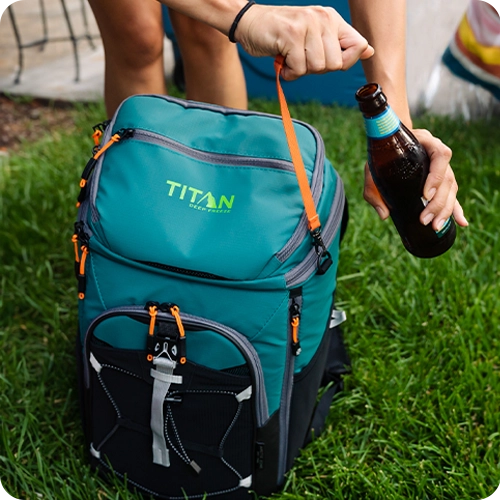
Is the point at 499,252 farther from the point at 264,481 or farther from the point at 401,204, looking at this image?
the point at 264,481

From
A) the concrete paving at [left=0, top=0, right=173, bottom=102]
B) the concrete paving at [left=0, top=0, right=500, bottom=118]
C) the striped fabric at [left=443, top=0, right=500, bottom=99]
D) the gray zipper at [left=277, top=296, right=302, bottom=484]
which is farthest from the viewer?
the concrete paving at [left=0, top=0, right=173, bottom=102]

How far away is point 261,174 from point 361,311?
68 centimetres

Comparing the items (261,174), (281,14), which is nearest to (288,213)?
(261,174)

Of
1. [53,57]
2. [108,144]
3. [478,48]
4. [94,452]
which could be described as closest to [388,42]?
[108,144]

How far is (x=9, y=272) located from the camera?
2.04m

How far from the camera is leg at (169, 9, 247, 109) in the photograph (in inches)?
68.1

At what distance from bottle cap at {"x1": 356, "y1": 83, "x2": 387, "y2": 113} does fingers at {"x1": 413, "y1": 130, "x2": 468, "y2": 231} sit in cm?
15

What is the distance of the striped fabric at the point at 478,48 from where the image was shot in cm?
252

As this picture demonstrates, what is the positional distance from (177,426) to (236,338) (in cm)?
24

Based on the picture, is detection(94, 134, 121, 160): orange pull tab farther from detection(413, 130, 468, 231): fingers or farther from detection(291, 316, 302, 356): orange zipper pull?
detection(413, 130, 468, 231): fingers

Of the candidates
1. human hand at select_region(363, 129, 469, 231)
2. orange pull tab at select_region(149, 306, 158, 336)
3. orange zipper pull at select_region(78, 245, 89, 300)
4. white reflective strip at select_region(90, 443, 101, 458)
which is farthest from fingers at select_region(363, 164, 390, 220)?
white reflective strip at select_region(90, 443, 101, 458)

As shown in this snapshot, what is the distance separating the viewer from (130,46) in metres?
1.65

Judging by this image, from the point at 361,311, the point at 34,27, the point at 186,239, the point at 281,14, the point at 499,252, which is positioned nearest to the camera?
the point at 281,14

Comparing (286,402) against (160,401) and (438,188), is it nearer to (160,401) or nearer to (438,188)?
(160,401)
